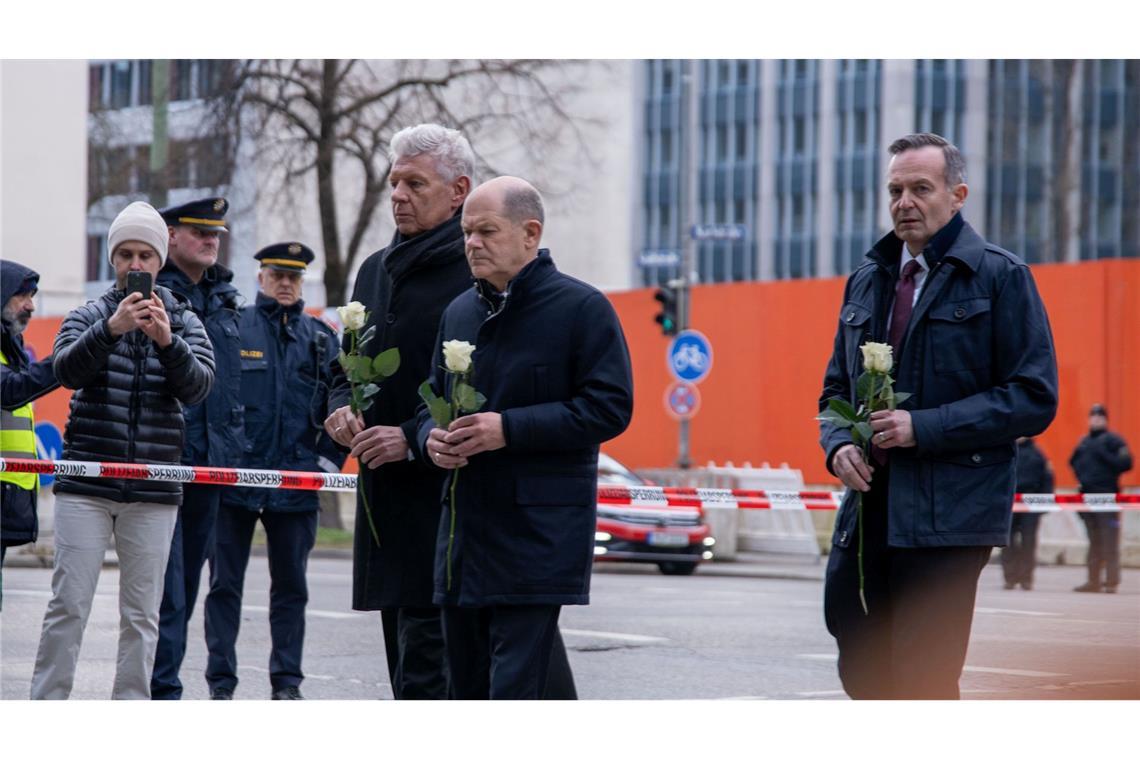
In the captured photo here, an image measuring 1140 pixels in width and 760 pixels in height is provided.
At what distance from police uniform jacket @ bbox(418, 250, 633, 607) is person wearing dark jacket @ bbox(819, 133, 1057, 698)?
30.1 inches

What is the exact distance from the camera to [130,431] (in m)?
6.90

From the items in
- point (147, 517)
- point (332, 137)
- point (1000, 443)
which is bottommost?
point (147, 517)

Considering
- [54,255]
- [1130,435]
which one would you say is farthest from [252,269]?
[1130,435]

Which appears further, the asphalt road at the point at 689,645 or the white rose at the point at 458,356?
the asphalt road at the point at 689,645

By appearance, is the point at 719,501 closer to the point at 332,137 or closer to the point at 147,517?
the point at 147,517

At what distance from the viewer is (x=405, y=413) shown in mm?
6137

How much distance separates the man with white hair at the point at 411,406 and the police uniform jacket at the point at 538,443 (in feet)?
1.62

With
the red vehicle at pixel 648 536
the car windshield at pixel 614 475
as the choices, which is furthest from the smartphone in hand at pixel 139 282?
the car windshield at pixel 614 475

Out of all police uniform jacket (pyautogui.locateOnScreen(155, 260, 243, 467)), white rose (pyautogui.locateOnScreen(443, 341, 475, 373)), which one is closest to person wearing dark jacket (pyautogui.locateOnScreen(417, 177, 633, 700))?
white rose (pyautogui.locateOnScreen(443, 341, 475, 373))

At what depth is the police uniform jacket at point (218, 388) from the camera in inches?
323

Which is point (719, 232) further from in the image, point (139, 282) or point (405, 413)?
point (405, 413)

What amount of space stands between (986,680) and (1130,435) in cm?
1451

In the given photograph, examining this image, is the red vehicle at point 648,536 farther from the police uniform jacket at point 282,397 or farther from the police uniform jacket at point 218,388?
the police uniform jacket at point 218,388

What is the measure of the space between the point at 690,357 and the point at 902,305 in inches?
754
